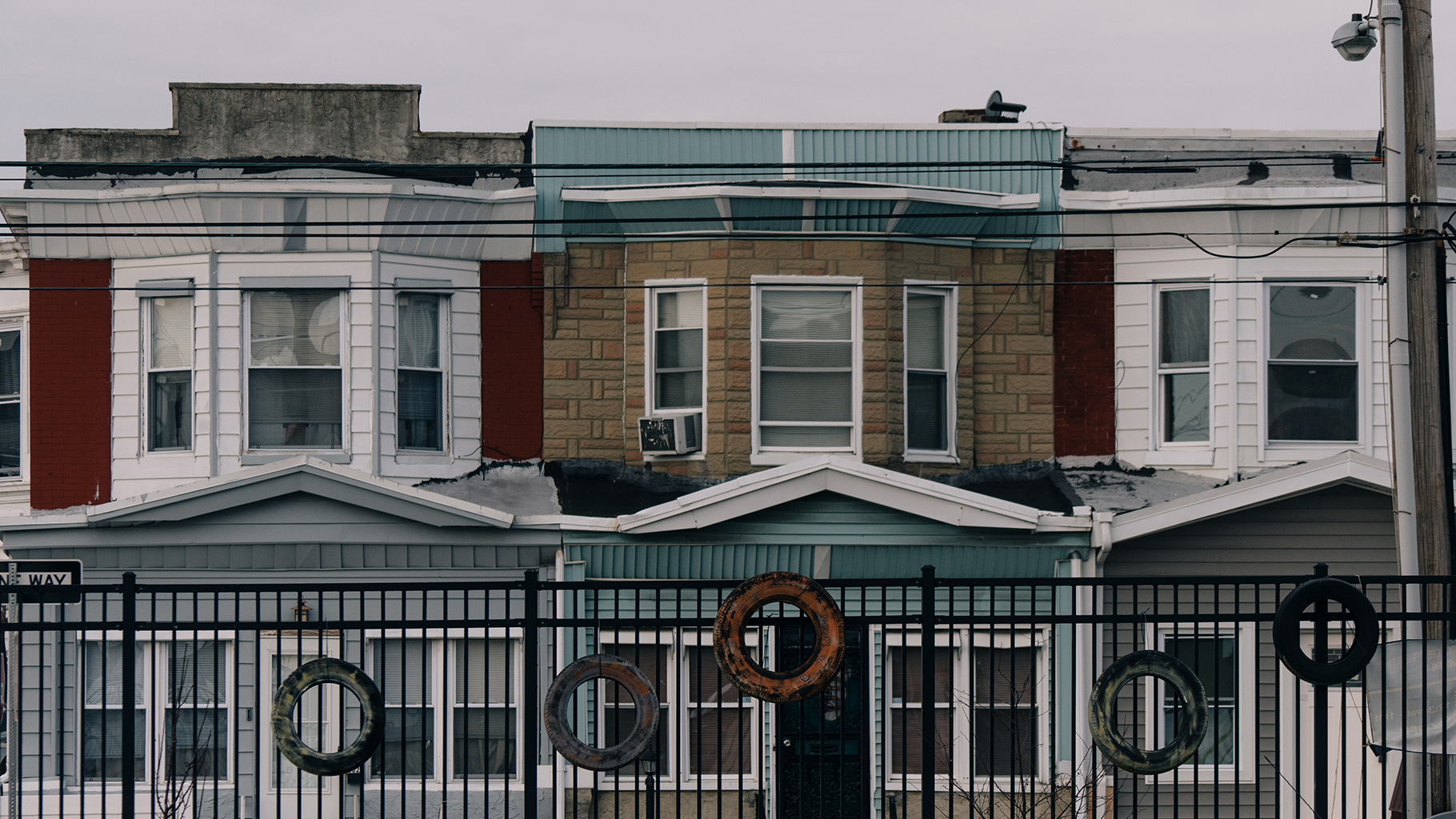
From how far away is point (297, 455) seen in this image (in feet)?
45.8

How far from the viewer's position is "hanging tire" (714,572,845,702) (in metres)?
6.88

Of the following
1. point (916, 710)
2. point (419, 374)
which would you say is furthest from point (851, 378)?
point (419, 374)

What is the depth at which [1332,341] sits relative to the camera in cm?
1432

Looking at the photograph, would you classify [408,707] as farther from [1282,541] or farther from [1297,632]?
[1297,632]

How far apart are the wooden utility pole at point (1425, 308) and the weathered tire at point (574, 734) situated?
517 cm

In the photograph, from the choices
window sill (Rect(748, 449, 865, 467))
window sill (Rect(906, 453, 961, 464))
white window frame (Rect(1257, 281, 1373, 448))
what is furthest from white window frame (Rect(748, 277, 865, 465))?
white window frame (Rect(1257, 281, 1373, 448))

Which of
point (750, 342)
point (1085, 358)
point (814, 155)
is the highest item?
point (814, 155)

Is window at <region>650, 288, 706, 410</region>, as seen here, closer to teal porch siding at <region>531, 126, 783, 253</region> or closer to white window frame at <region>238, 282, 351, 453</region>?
teal porch siding at <region>531, 126, 783, 253</region>

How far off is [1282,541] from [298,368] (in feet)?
30.5

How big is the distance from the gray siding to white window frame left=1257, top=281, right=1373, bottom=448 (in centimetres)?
70

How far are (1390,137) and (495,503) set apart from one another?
8.09m

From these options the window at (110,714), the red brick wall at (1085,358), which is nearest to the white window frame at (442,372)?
the window at (110,714)

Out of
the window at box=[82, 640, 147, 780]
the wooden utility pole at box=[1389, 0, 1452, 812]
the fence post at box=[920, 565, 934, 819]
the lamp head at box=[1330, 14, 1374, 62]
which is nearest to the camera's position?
the fence post at box=[920, 565, 934, 819]

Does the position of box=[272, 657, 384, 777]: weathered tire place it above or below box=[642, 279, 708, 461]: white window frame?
below
